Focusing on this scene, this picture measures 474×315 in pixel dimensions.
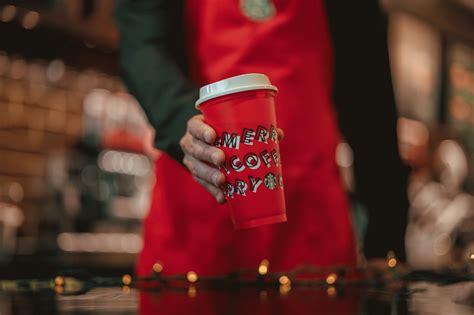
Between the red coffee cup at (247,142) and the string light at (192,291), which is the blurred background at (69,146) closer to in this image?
the string light at (192,291)

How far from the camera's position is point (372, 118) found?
48.6 inches

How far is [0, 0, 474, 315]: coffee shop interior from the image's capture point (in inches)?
27.8

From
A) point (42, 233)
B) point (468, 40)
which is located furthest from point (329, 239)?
point (468, 40)

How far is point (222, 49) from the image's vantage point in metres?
1.10

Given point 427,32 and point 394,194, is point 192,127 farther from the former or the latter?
point 427,32

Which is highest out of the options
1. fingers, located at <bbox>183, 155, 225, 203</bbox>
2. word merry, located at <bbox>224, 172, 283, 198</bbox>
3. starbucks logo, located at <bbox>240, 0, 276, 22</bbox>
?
starbucks logo, located at <bbox>240, 0, 276, 22</bbox>

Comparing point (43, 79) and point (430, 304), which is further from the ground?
point (43, 79)

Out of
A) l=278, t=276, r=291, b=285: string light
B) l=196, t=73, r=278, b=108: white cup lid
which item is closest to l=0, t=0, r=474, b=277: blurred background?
l=278, t=276, r=291, b=285: string light

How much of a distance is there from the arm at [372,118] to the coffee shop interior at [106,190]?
0.05m

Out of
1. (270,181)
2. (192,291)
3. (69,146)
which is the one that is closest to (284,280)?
(192,291)

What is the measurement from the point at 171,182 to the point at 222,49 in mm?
223

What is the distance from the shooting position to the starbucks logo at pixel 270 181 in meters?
0.68

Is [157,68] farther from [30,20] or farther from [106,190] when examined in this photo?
[106,190]

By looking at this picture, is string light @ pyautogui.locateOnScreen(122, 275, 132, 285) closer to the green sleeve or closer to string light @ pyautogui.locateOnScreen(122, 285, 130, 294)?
string light @ pyautogui.locateOnScreen(122, 285, 130, 294)
